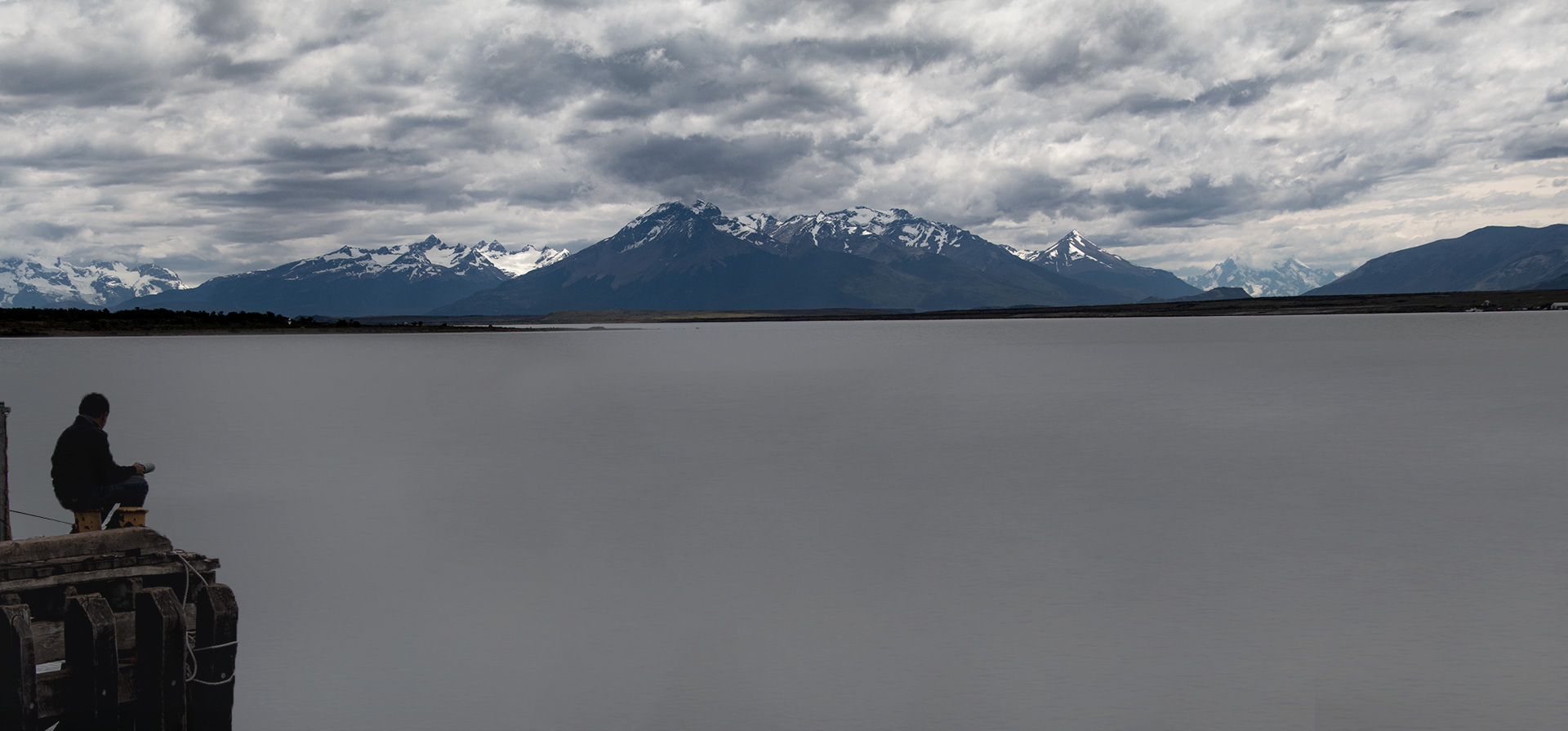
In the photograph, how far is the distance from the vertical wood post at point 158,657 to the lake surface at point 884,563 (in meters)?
1.20

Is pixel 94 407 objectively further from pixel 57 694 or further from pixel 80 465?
pixel 57 694

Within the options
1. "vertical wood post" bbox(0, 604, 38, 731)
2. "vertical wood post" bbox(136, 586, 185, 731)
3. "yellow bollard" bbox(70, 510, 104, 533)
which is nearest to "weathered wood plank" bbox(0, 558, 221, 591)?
"vertical wood post" bbox(0, 604, 38, 731)

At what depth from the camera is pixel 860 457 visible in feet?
109

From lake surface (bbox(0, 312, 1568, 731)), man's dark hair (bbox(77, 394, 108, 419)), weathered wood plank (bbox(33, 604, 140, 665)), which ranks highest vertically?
man's dark hair (bbox(77, 394, 108, 419))

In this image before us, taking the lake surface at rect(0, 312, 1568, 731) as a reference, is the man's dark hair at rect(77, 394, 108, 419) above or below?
above

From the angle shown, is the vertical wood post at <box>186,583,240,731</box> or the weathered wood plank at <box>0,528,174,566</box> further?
the vertical wood post at <box>186,583,240,731</box>

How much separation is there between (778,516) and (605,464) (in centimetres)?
1038

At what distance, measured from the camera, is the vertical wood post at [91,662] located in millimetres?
10344

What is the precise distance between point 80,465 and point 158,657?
12.3 ft

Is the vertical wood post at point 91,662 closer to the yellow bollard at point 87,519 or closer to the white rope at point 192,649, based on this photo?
the white rope at point 192,649

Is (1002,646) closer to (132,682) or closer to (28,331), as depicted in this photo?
(132,682)

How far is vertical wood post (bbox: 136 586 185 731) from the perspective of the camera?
10.7 meters

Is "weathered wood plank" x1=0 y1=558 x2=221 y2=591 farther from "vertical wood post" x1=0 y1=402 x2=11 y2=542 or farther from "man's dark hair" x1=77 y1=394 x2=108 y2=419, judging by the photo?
"vertical wood post" x1=0 y1=402 x2=11 y2=542

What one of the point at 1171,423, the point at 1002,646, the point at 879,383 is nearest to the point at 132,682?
the point at 1002,646
